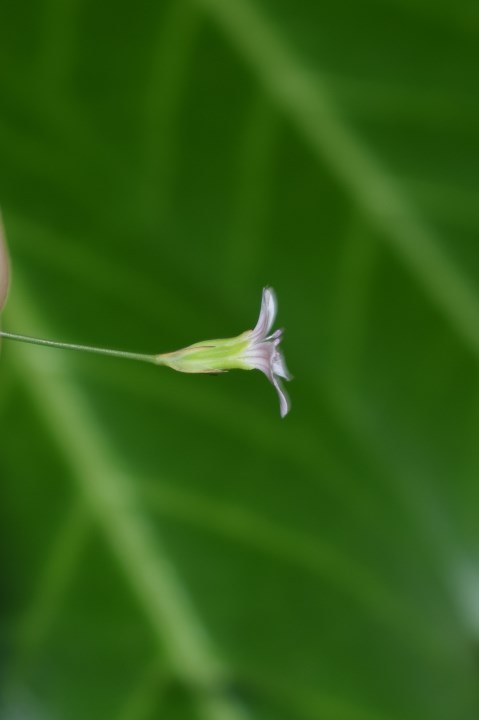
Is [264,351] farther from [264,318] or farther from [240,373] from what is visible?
[240,373]

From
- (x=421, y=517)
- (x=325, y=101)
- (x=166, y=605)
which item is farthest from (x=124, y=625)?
(x=325, y=101)

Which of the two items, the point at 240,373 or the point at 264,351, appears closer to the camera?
the point at 264,351

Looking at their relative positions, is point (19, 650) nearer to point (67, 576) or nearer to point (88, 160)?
point (67, 576)

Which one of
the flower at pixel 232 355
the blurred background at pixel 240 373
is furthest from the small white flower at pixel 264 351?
the blurred background at pixel 240 373

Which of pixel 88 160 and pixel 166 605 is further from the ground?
pixel 88 160

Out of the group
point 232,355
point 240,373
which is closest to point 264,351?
point 232,355

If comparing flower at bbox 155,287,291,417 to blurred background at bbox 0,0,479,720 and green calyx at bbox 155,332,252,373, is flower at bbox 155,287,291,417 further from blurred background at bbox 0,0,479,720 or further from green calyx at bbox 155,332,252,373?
blurred background at bbox 0,0,479,720

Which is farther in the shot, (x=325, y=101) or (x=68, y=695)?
(x=325, y=101)

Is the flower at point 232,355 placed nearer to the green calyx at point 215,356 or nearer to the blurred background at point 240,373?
the green calyx at point 215,356

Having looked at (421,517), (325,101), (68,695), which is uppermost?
(325,101)
